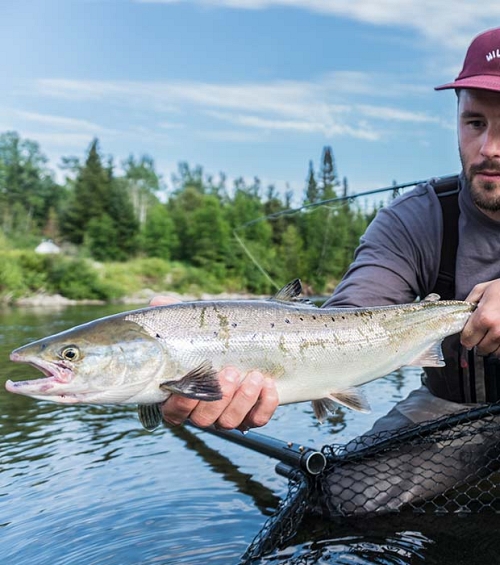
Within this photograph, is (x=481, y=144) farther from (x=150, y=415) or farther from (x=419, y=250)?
(x=150, y=415)

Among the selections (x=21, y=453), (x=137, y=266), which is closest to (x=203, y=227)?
(x=137, y=266)

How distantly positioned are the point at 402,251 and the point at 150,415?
2.02m

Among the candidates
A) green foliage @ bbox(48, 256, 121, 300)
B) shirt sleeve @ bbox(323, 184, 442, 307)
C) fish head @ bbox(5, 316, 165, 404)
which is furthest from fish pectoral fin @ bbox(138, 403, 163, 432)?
green foliage @ bbox(48, 256, 121, 300)

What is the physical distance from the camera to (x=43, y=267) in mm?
45219

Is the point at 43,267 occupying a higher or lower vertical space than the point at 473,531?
higher

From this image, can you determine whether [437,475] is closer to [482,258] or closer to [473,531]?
[473,531]

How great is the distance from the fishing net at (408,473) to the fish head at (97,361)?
4.67ft

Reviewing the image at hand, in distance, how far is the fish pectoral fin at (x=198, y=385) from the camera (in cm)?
254

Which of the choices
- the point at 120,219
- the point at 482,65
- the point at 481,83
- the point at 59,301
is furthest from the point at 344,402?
the point at 120,219

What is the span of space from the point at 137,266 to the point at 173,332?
54545 millimetres

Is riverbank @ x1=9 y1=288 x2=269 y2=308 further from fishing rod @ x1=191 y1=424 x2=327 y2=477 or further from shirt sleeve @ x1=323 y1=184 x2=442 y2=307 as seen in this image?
shirt sleeve @ x1=323 y1=184 x2=442 y2=307

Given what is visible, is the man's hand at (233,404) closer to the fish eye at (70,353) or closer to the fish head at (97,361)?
the fish head at (97,361)

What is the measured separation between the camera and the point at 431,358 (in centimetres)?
324

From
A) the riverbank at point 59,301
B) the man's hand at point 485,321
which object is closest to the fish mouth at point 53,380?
the man's hand at point 485,321
